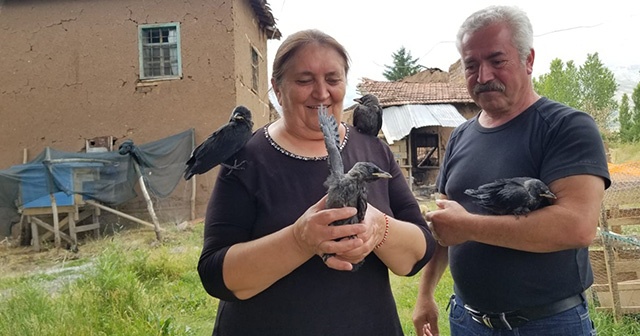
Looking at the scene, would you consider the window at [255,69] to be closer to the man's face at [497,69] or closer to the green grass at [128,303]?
the green grass at [128,303]

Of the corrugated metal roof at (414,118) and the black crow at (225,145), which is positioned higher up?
the corrugated metal roof at (414,118)

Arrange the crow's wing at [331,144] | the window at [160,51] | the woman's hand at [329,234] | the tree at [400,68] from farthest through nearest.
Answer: the tree at [400,68] < the window at [160,51] < the crow's wing at [331,144] < the woman's hand at [329,234]

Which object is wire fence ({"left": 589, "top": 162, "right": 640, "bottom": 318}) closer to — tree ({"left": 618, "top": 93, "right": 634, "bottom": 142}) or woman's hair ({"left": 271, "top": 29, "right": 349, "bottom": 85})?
woman's hair ({"left": 271, "top": 29, "right": 349, "bottom": 85})

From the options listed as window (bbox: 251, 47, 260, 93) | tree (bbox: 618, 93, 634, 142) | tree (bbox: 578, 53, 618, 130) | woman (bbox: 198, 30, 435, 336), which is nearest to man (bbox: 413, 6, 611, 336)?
woman (bbox: 198, 30, 435, 336)

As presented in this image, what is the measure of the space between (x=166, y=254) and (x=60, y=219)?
4.07m

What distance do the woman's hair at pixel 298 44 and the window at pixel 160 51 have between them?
30.3 ft

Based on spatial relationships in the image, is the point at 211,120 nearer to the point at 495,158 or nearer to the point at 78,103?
the point at 78,103

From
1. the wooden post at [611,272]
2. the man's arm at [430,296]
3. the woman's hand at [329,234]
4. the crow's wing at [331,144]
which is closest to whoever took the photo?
the woman's hand at [329,234]

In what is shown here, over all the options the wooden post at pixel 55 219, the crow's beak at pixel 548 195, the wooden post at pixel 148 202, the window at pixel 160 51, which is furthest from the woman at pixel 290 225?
the window at pixel 160 51

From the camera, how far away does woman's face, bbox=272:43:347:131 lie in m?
1.63

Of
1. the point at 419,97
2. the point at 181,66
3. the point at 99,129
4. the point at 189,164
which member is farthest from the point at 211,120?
the point at 419,97

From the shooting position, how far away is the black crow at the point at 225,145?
1.89 meters

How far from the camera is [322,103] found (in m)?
1.64

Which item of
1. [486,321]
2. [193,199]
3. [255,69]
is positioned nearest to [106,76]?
[193,199]
